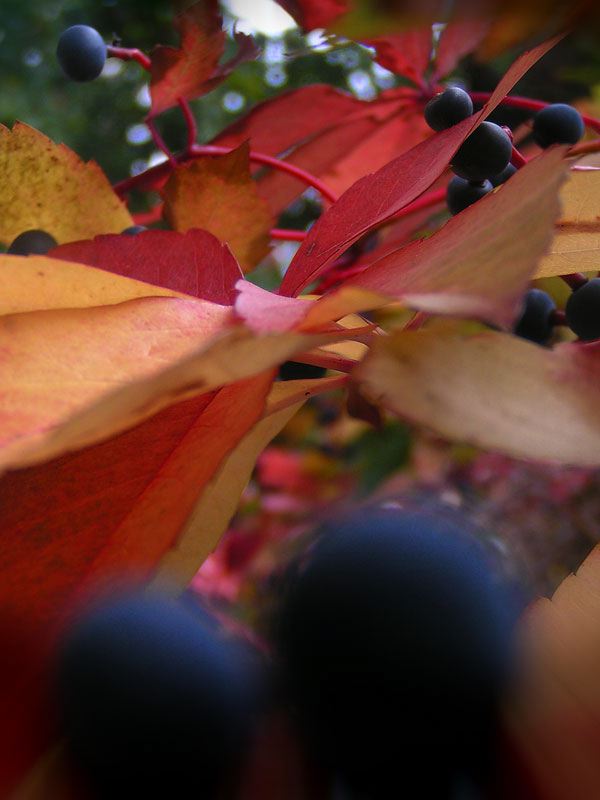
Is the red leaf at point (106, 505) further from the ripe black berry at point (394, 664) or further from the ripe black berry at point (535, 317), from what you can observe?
the ripe black berry at point (535, 317)

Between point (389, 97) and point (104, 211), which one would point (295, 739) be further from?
point (389, 97)

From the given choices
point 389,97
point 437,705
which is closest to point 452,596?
point 437,705

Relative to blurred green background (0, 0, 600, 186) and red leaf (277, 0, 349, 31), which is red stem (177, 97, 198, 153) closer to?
red leaf (277, 0, 349, 31)

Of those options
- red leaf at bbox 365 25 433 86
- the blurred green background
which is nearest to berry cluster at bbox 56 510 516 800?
red leaf at bbox 365 25 433 86

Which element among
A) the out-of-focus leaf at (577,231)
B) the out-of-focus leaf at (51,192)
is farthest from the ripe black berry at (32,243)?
the out-of-focus leaf at (577,231)

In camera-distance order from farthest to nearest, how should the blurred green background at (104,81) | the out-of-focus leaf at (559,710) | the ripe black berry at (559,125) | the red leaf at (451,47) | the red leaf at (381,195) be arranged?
the blurred green background at (104,81) → the red leaf at (451,47) → the ripe black berry at (559,125) → the red leaf at (381,195) → the out-of-focus leaf at (559,710)

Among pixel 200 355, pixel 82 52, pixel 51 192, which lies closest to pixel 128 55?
pixel 82 52
